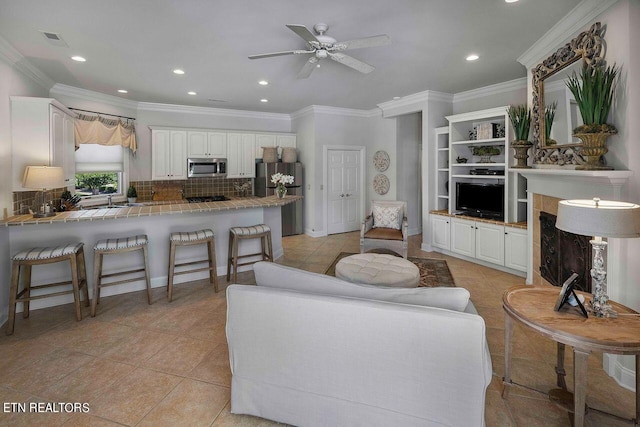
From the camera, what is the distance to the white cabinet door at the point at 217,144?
21.9ft

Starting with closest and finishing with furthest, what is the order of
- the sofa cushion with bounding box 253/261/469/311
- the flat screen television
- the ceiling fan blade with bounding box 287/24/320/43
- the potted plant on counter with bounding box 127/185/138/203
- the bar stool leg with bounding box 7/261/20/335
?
the sofa cushion with bounding box 253/261/469/311, the ceiling fan blade with bounding box 287/24/320/43, the bar stool leg with bounding box 7/261/20/335, the flat screen television, the potted plant on counter with bounding box 127/185/138/203

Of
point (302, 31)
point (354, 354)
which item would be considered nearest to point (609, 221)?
point (354, 354)

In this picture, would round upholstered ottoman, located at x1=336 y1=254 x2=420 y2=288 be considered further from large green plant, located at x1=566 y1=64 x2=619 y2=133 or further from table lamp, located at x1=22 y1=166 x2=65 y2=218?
table lamp, located at x1=22 y1=166 x2=65 y2=218

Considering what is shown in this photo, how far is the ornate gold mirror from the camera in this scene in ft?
8.43

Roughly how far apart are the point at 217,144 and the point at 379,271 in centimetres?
476

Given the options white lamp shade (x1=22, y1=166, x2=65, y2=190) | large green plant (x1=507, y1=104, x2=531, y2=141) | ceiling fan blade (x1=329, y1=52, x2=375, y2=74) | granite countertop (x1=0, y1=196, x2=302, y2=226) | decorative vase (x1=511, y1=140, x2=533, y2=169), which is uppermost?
ceiling fan blade (x1=329, y1=52, x2=375, y2=74)

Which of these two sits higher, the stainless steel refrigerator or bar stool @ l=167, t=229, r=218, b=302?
the stainless steel refrigerator

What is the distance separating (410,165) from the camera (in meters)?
7.08

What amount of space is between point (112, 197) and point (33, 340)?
3.49 meters

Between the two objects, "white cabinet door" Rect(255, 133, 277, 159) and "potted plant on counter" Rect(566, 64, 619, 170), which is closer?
"potted plant on counter" Rect(566, 64, 619, 170)

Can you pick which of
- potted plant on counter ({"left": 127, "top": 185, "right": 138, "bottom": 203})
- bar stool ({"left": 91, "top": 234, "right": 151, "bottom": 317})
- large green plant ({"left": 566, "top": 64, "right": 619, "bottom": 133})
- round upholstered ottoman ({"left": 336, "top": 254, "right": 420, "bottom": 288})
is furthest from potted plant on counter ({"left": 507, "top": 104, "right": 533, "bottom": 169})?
potted plant on counter ({"left": 127, "top": 185, "right": 138, "bottom": 203})

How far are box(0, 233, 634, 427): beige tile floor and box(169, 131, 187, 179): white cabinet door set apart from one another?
320cm

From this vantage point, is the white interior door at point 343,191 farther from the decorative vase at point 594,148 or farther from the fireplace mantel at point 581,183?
the decorative vase at point 594,148

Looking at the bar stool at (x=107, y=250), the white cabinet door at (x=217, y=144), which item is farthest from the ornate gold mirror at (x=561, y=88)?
the white cabinet door at (x=217, y=144)
